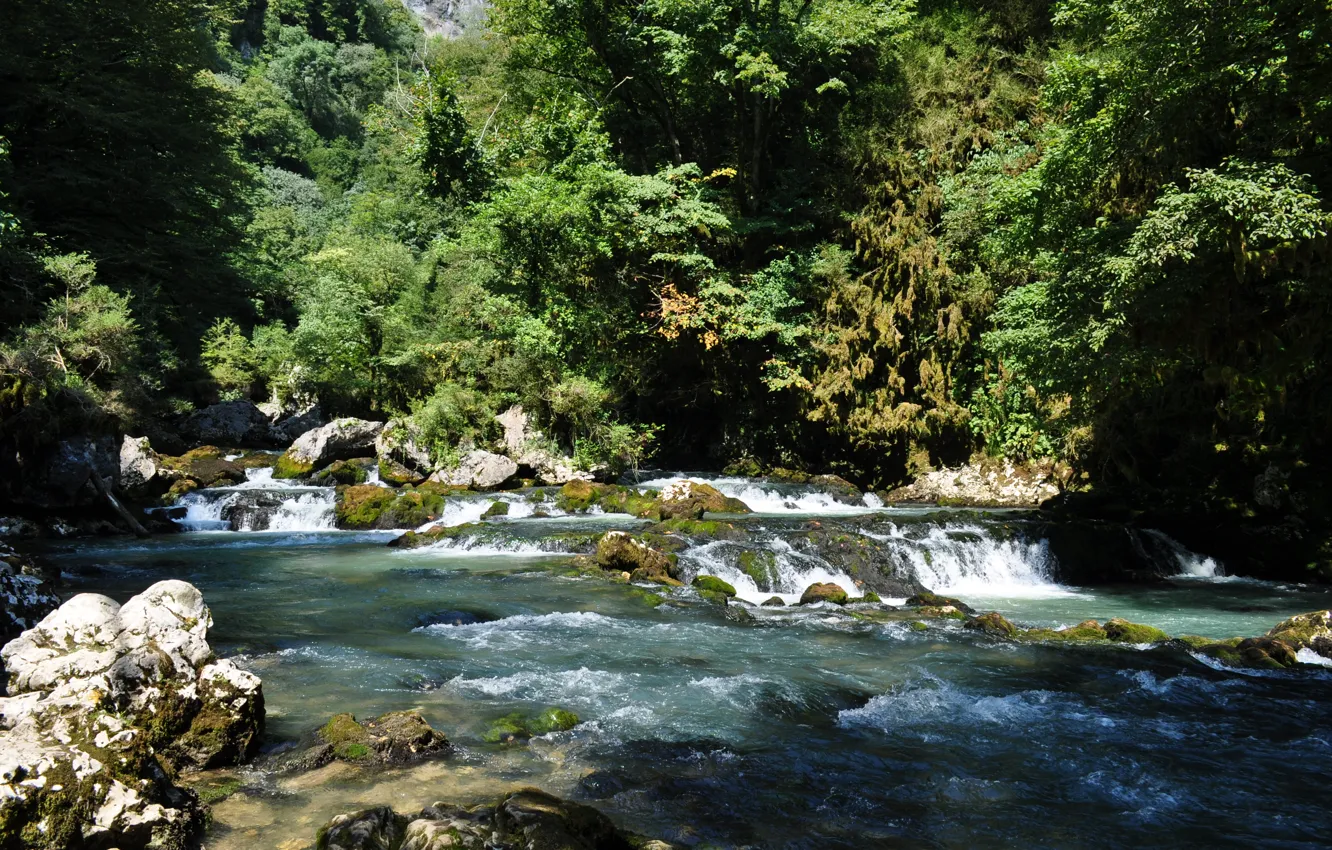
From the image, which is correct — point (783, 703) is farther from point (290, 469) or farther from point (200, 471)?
point (200, 471)

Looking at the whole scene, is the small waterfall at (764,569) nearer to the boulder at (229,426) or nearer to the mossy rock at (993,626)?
the mossy rock at (993,626)

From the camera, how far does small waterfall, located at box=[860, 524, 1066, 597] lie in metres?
13.7

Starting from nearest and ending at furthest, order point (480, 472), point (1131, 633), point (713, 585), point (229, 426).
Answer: point (1131, 633)
point (713, 585)
point (480, 472)
point (229, 426)

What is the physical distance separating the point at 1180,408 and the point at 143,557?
60.3ft

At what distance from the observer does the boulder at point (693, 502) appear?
1702 cm

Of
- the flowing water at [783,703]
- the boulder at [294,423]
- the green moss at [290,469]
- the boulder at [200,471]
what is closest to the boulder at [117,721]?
the flowing water at [783,703]

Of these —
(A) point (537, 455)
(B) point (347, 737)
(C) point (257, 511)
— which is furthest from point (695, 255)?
(B) point (347, 737)

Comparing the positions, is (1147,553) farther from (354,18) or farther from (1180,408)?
(354,18)

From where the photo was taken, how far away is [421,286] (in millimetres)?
28438

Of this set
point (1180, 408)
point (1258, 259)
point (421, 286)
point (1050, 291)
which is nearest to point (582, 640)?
point (1258, 259)

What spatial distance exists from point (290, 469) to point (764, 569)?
48.3 ft

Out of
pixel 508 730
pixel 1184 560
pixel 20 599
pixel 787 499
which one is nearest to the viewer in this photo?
pixel 508 730

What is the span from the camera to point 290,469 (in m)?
22.5

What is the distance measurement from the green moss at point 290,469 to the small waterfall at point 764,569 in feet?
43.1
